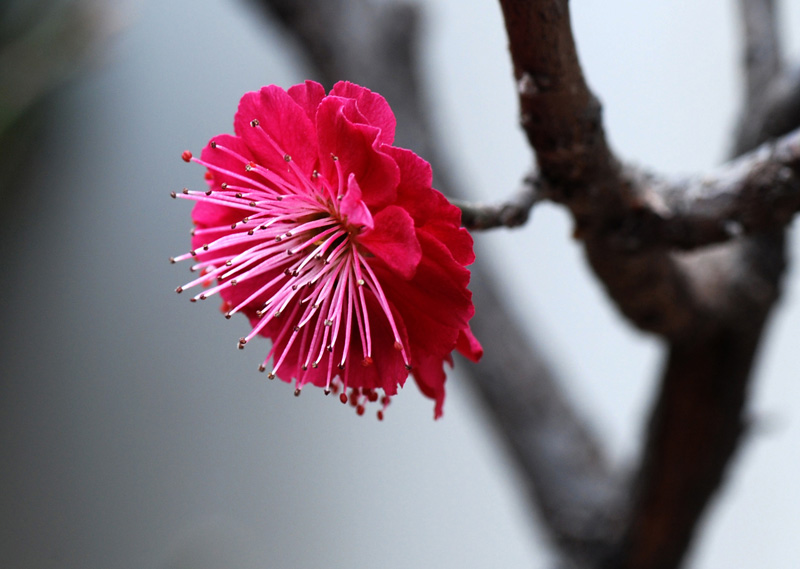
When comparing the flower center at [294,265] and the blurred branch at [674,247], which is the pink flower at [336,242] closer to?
the flower center at [294,265]

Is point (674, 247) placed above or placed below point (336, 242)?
below

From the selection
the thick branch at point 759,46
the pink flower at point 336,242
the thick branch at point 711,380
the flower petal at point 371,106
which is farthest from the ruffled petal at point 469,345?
the thick branch at point 759,46

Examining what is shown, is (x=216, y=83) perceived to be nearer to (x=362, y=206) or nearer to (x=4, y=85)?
(x=4, y=85)

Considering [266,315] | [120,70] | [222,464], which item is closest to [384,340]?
[266,315]

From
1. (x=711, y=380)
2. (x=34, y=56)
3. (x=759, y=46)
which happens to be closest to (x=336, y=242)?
(x=711, y=380)

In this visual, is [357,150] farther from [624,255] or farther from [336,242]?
[624,255]

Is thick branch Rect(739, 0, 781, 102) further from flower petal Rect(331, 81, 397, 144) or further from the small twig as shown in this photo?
flower petal Rect(331, 81, 397, 144)
